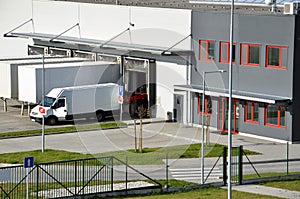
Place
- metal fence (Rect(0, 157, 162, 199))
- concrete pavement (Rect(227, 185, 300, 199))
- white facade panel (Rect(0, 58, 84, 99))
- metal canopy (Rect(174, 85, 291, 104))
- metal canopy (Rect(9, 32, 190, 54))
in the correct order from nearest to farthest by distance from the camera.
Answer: metal fence (Rect(0, 157, 162, 199)) < concrete pavement (Rect(227, 185, 300, 199)) < metal canopy (Rect(174, 85, 291, 104)) < metal canopy (Rect(9, 32, 190, 54)) < white facade panel (Rect(0, 58, 84, 99))

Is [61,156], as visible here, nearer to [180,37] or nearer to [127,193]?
[127,193]

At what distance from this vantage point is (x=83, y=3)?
63781mm

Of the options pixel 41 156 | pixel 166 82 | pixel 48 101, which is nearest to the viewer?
pixel 41 156

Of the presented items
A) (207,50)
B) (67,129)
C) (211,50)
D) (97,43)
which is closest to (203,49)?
(207,50)

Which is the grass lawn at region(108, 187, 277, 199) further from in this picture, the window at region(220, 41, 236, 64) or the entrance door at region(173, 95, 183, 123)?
the entrance door at region(173, 95, 183, 123)

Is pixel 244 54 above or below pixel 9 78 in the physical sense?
above

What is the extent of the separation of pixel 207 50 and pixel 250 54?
144 inches

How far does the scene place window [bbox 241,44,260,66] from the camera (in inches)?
1945

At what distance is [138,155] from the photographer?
43.2 metres

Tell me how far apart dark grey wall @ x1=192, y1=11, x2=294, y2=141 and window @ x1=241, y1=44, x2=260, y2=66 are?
0.24m

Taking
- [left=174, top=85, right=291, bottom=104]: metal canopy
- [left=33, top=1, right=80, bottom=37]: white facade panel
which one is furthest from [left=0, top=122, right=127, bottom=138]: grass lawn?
[left=33, top=1, right=80, bottom=37]: white facade panel

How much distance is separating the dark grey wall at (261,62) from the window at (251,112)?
30cm

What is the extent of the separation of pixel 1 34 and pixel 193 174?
4034 centimetres

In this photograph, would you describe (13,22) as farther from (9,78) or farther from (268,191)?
(268,191)
